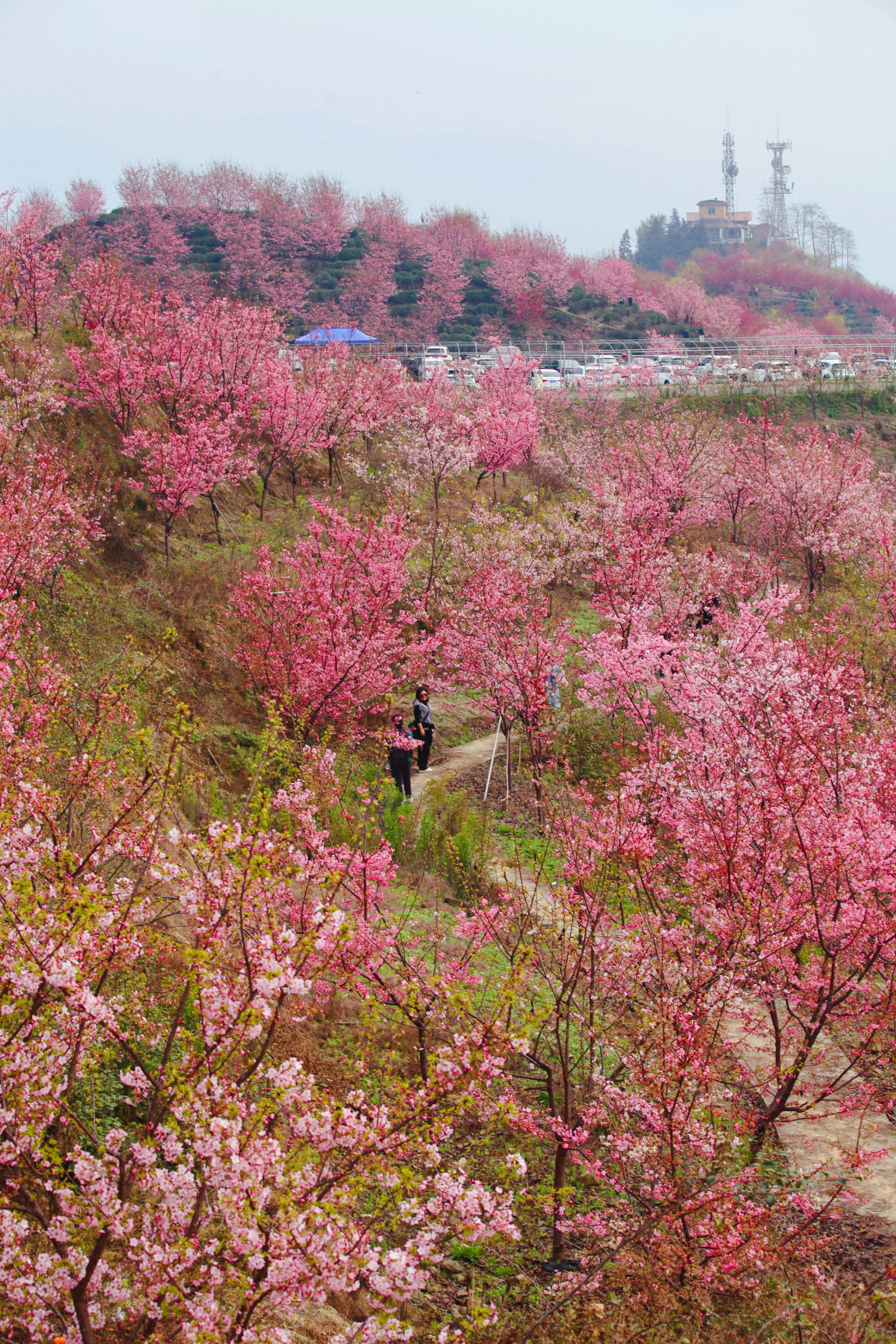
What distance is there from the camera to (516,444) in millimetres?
25062

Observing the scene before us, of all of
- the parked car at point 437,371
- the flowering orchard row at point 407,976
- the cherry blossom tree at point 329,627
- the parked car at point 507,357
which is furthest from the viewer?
the parked car at point 507,357

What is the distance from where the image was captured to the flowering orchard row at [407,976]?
3.13 meters

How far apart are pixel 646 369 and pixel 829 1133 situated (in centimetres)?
3285

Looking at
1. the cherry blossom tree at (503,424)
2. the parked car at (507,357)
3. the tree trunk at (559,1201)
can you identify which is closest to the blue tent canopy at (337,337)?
the parked car at (507,357)

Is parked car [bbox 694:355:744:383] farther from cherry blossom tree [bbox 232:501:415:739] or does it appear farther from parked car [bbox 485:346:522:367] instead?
cherry blossom tree [bbox 232:501:415:739]

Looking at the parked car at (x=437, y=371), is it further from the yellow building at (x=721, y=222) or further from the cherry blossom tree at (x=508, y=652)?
the yellow building at (x=721, y=222)

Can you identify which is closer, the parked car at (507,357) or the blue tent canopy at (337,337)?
the parked car at (507,357)

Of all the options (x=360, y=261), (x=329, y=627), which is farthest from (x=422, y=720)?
(x=360, y=261)

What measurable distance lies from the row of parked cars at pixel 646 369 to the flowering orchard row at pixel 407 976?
20.0 metres

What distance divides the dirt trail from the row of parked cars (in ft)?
85.8

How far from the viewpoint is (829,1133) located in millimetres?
6203

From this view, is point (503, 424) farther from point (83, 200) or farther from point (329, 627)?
point (83, 200)

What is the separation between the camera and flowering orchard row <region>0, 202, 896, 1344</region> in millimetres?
3127

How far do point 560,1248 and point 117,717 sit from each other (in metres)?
4.26
